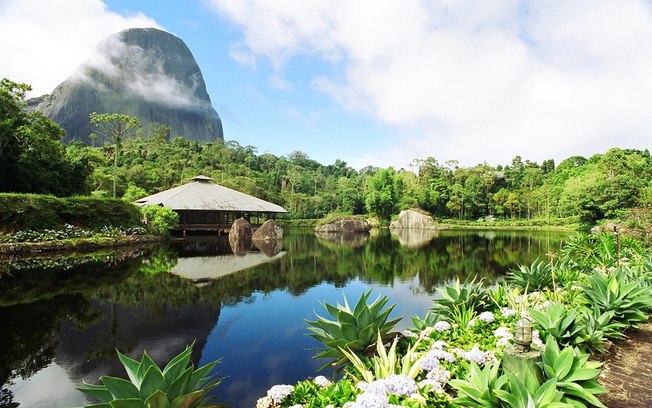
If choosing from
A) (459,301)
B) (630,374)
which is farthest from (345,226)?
(630,374)

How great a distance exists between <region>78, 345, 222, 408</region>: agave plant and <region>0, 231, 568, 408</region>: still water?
1.38 metres

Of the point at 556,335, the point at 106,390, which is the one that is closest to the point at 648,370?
the point at 556,335

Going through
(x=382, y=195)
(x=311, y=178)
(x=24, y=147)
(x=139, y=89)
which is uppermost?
(x=139, y=89)

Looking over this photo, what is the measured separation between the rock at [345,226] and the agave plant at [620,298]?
97.8 ft

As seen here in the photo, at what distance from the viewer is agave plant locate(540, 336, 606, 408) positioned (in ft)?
7.46

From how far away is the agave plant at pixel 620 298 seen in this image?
150 inches

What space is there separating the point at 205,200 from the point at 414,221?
72.7ft

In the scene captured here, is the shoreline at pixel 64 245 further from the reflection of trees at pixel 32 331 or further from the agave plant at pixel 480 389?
the agave plant at pixel 480 389

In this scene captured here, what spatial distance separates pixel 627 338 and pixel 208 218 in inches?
1094

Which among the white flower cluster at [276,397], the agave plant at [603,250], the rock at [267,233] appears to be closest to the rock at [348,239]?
the rock at [267,233]

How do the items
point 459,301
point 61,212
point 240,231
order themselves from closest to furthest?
point 459,301 → point 61,212 → point 240,231

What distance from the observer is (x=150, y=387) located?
7.62ft

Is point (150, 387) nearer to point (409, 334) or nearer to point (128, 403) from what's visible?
point (128, 403)

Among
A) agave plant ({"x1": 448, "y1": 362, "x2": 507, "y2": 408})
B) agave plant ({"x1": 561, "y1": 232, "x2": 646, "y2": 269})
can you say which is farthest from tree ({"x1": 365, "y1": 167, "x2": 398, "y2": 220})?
agave plant ({"x1": 448, "y1": 362, "x2": 507, "y2": 408})
